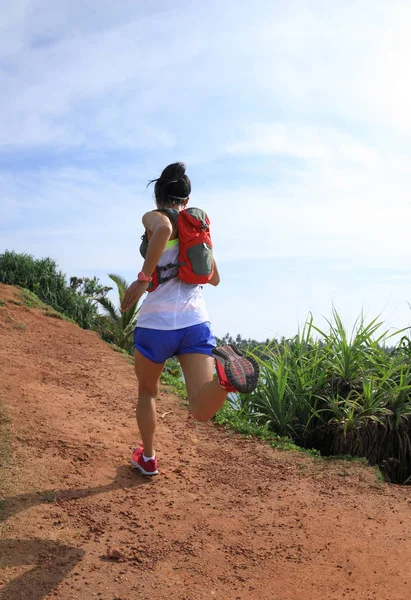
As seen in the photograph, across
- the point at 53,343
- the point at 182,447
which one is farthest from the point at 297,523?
the point at 53,343

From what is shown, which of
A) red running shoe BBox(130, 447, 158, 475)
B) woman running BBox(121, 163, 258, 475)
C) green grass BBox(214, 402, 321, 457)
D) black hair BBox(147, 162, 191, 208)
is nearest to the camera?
woman running BBox(121, 163, 258, 475)

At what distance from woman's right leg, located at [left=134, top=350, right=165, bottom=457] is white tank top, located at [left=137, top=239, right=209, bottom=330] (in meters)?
0.26

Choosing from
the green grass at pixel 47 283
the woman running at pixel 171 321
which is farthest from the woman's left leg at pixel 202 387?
the green grass at pixel 47 283

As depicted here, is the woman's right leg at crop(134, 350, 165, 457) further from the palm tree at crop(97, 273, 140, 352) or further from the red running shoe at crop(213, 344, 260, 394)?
the palm tree at crop(97, 273, 140, 352)

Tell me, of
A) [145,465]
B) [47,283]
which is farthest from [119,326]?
[145,465]

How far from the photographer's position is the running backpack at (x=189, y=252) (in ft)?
13.3

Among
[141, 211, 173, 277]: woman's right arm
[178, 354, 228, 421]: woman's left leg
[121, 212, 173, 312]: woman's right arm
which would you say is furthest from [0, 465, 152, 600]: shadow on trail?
[141, 211, 173, 277]: woman's right arm

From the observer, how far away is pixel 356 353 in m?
7.38

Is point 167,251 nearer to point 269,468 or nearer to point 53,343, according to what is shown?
point 269,468

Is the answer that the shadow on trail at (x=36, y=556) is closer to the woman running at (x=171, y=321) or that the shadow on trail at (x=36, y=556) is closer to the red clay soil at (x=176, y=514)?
the red clay soil at (x=176, y=514)

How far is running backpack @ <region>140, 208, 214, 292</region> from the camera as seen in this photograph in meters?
4.04

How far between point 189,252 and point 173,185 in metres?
0.46

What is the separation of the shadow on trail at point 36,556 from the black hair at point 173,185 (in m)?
2.00

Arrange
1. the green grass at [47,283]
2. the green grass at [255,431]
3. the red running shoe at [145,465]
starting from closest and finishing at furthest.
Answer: the red running shoe at [145,465], the green grass at [255,431], the green grass at [47,283]
